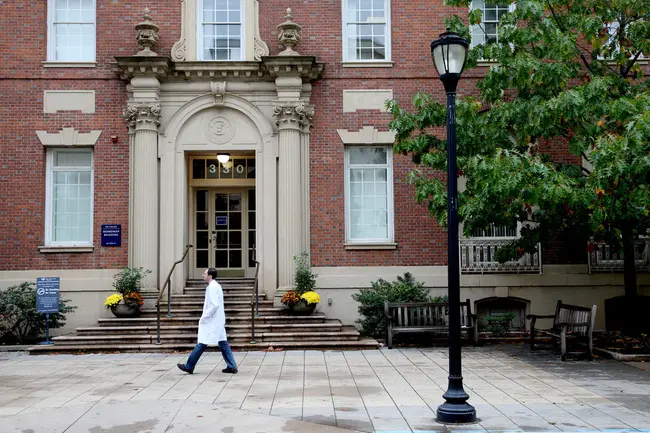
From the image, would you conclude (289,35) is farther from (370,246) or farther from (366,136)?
(370,246)

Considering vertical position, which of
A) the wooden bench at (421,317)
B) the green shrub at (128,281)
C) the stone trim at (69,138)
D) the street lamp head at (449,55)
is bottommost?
the wooden bench at (421,317)

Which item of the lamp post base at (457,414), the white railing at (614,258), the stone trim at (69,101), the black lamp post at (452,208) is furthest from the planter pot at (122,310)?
the white railing at (614,258)

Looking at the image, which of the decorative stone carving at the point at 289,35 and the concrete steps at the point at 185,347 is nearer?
the concrete steps at the point at 185,347

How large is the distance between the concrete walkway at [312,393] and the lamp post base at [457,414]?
0.43 ft

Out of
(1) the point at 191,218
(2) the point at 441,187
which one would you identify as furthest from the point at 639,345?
(1) the point at 191,218

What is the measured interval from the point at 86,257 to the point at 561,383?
11.0 metres

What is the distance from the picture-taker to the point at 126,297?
15.4 meters

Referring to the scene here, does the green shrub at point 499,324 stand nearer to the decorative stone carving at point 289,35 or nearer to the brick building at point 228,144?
the brick building at point 228,144

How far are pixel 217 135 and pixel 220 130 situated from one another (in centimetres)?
14

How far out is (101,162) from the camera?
1669 centimetres

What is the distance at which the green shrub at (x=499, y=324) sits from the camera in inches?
623

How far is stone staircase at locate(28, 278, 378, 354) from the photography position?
14.4 metres

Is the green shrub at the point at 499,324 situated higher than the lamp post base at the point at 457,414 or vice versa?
the green shrub at the point at 499,324

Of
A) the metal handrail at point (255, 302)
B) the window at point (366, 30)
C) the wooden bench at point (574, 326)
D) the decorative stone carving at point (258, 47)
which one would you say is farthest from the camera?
the window at point (366, 30)
